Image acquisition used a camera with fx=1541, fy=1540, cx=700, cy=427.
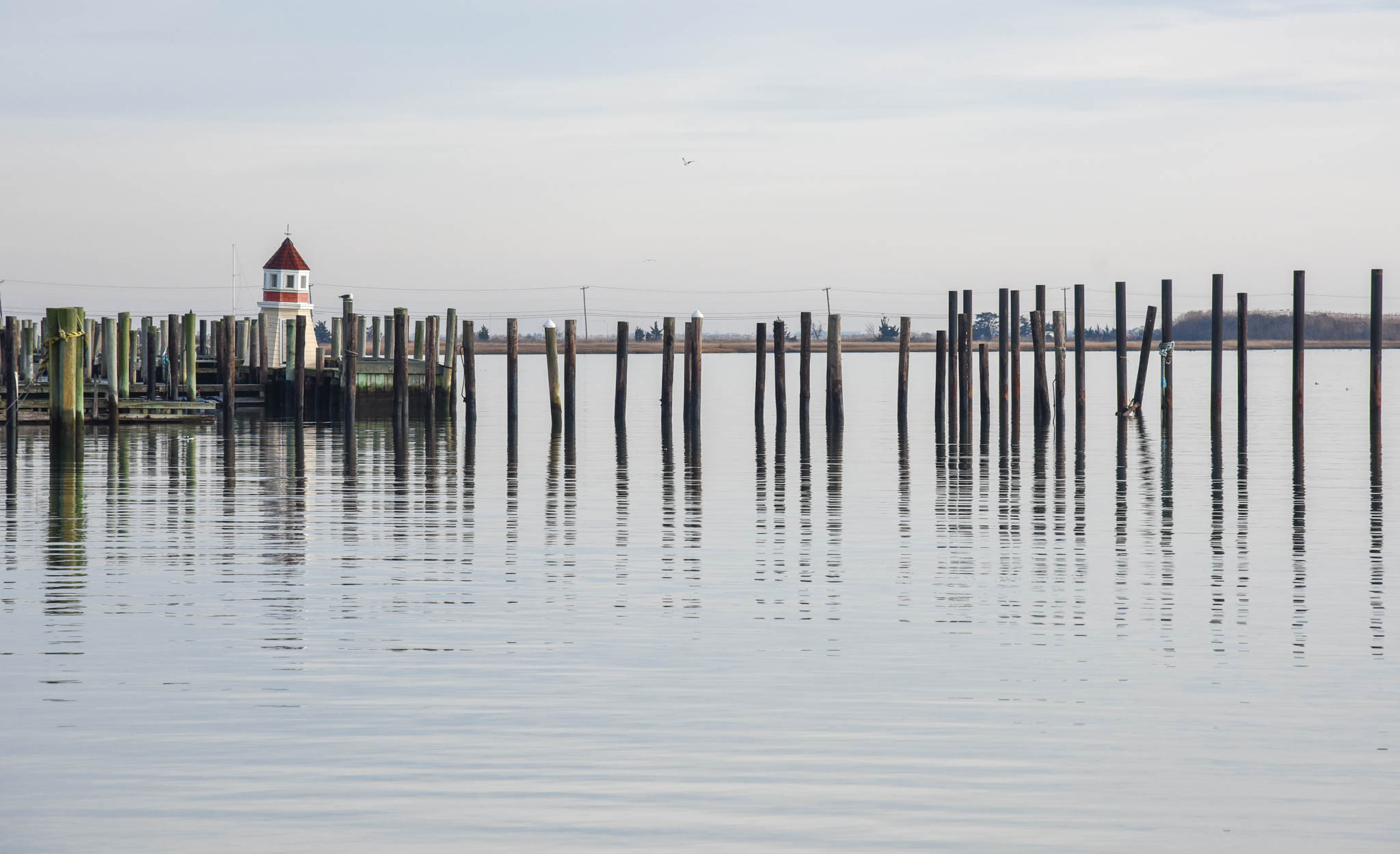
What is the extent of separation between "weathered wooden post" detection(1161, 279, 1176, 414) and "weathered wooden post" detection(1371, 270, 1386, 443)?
3902 mm

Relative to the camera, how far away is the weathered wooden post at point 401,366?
119 ft

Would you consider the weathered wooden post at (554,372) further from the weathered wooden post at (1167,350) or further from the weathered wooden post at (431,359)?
the weathered wooden post at (1167,350)

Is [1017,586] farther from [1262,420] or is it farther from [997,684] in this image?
[1262,420]

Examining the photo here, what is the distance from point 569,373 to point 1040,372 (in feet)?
34.9

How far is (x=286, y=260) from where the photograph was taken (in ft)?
164

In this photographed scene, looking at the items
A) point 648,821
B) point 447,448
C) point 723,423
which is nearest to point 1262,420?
point 723,423

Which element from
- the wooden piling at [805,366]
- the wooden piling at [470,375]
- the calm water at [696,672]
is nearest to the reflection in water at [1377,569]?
the calm water at [696,672]

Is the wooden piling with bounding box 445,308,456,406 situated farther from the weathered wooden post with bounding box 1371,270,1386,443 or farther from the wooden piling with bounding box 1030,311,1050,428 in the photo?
the weathered wooden post with bounding box 1371,270,1386,443

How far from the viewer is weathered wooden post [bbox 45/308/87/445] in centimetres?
2688

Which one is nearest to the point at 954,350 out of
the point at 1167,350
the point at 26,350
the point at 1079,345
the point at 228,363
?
the point at 1079,345

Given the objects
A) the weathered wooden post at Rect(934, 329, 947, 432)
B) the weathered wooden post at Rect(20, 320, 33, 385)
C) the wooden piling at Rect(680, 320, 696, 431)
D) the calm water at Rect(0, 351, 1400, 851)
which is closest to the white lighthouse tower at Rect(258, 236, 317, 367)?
the weathered wooden post at Rect(20, 320, 33, 385)

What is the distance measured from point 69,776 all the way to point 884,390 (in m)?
69.4

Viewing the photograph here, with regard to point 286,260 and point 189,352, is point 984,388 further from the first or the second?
point 286,260

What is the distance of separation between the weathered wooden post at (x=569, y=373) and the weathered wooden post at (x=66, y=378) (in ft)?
32.6
